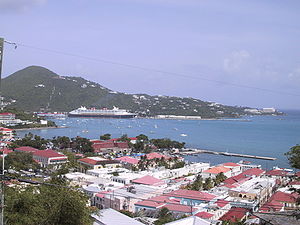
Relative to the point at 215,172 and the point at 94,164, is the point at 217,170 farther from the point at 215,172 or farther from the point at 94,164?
the point at 94,164

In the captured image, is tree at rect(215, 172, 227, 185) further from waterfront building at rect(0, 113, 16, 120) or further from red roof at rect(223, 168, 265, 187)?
waterfront building at rect(0, 113, 16, 120)

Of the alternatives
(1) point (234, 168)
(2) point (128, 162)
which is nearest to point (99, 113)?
(2) point (128, 162)

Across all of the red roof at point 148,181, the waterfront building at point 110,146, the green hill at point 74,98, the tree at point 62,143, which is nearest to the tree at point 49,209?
the red roof at point 148,181

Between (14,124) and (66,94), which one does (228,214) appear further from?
(66,94)

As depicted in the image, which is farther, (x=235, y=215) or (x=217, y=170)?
(x=217, y=170)

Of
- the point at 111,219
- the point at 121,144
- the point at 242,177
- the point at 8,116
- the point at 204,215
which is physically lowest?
the point at 242,177

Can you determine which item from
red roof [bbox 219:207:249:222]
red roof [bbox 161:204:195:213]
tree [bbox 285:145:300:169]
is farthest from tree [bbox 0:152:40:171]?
tree [bbox 285:145:300:169]

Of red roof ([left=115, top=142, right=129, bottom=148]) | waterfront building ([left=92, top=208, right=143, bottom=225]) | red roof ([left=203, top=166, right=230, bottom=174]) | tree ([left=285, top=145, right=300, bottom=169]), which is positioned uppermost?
tree ([left=285, top=145, right=300, bottom=169])

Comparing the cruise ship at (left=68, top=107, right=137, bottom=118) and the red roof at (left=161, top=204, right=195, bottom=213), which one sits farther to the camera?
the cruise ship at (left=68, top=107, right=137, bottom=118)
